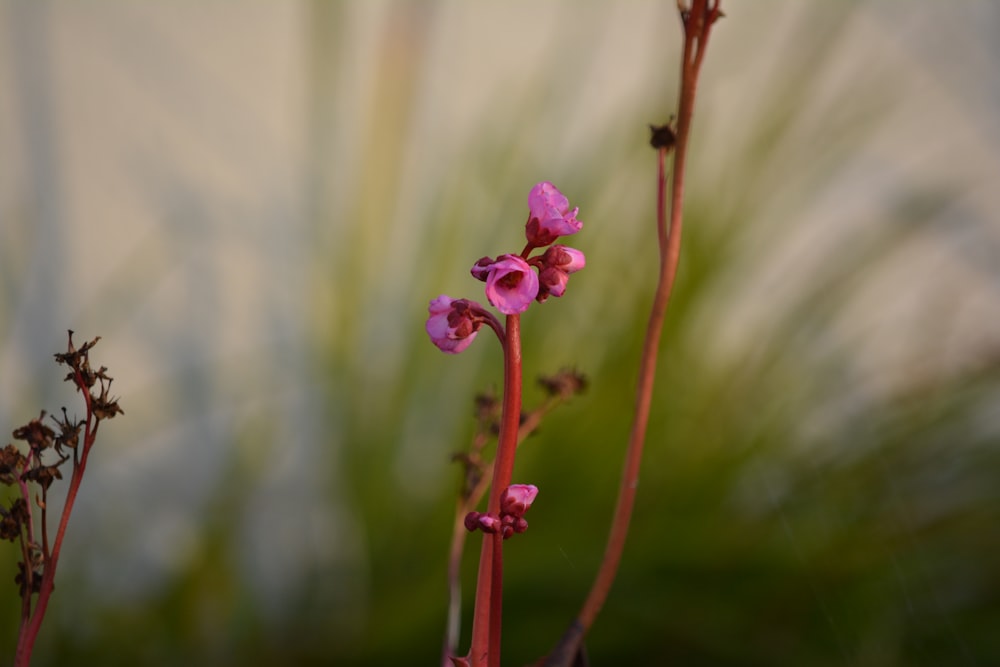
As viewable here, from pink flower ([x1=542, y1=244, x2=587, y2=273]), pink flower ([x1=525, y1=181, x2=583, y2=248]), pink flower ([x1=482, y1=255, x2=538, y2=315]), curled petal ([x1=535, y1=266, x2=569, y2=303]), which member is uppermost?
pink flower ([x1=525, y1=181, x2=583, y2=248])

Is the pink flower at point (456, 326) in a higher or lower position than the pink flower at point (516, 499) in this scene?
higher

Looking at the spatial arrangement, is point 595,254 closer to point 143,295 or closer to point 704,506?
point 704,506

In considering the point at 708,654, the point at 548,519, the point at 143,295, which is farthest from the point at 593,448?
Answer: the point at 143,295

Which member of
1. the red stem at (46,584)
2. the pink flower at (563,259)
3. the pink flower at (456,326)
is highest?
the pink flower at (563,259)

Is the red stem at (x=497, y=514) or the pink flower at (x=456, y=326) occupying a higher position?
the pink flower at (x=456, y=326)

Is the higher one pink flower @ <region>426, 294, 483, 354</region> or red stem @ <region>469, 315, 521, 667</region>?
pink flower @ <region>426, 294, 483, 354</region>
